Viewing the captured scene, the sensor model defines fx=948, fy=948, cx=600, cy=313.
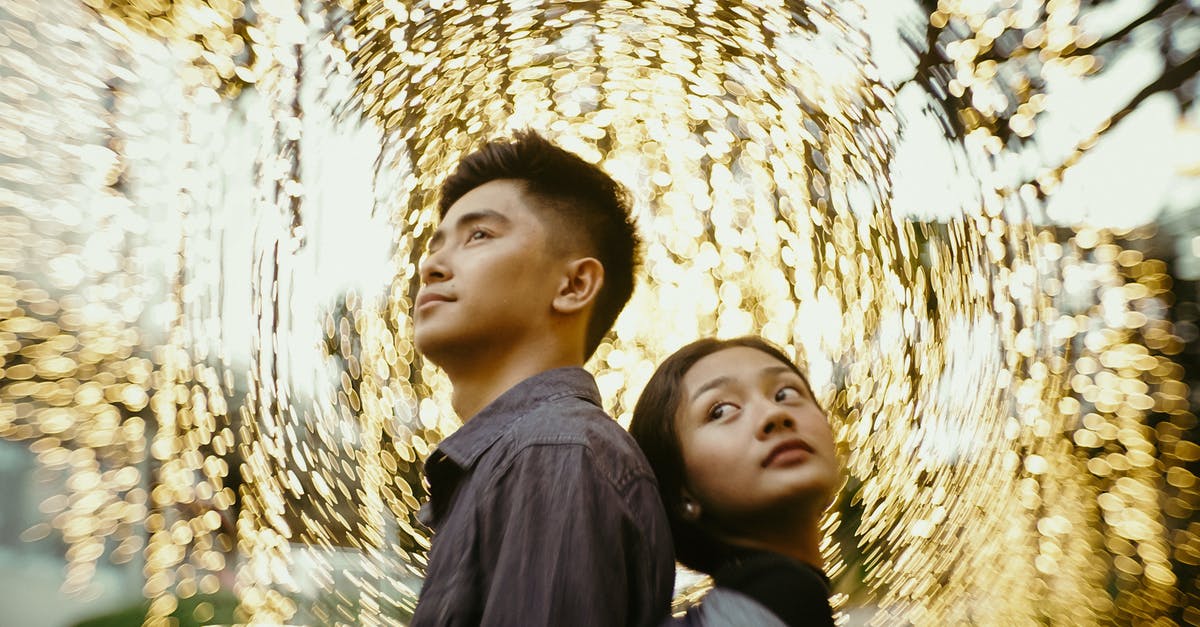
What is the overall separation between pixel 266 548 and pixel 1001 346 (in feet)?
2.84

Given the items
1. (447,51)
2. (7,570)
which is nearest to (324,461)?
(7,570)

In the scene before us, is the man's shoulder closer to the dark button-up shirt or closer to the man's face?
the dark button-up shirt

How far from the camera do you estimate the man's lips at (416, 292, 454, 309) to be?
867mm

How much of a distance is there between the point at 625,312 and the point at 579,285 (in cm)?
39

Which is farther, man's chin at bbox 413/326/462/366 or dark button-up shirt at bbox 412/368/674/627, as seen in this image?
man's chin at bbox 413/326/462/366

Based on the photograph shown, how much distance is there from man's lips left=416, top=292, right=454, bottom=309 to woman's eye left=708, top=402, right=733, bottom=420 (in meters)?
0.26

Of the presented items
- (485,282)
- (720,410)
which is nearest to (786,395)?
(720,410)

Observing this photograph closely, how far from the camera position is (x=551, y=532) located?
61 cm

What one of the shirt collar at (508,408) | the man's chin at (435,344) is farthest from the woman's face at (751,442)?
the man's chin at (435,344)

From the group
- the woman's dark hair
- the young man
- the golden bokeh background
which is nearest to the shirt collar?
the young man

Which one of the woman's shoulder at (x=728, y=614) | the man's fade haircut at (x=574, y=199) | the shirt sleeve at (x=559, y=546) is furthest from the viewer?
the man's fade haircut at (x=574, y=199)

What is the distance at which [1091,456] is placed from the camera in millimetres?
924

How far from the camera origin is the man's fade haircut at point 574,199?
971 millimetres

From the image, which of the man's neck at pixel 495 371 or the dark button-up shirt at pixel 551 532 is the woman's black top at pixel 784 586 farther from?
the man's neck at pixel 495 371
